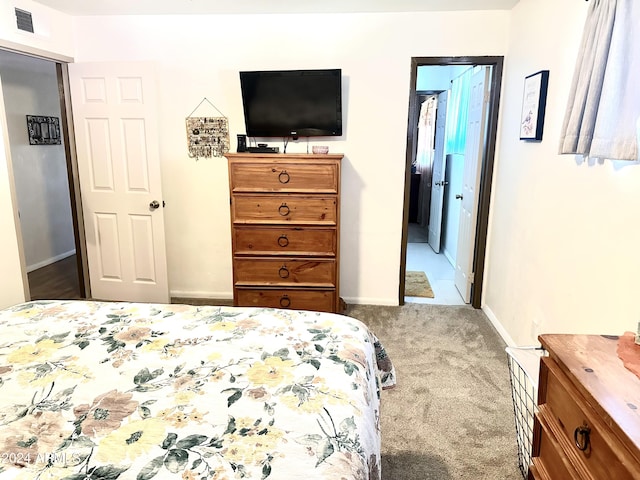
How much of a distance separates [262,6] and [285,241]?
172 cm

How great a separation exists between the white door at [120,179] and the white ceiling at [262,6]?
406 millimetres

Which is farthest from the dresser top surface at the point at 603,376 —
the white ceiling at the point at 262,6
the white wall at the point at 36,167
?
the white wall at the point at 36,167

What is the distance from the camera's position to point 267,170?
3.10m

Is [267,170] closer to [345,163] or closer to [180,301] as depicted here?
[345,163]

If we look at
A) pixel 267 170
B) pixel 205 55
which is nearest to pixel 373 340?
pixel 267 170

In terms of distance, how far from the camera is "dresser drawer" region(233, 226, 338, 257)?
3.18 meters

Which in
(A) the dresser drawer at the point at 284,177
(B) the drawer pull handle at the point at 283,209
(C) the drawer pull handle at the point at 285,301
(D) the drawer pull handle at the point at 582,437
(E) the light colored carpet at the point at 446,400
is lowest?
(E) the light colored carpet at the point at 446,400

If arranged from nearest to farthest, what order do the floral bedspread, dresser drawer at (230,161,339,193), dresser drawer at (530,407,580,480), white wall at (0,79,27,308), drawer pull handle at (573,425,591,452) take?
the floral bedspread < drawer pull handle at (573,425,591,452) < dresser drawer at (530,407,580,480) < white wall at (0,79,27,308) < dresser drawer at (230,161,339,193)

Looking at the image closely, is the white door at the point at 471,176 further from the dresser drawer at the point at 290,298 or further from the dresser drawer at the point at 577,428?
the dresser drawer at the point at 577,428

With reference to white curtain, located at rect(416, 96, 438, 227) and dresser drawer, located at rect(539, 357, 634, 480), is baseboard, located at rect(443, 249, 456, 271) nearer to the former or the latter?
white curtain, located at rect(416, 96, 438, 227)

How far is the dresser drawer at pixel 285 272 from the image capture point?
3.22m

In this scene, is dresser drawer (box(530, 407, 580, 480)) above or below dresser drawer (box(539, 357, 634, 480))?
below

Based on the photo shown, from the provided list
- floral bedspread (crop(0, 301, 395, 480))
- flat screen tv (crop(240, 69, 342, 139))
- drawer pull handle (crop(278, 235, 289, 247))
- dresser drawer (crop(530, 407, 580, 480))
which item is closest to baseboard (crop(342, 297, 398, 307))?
drawer pull handle (crop(278, 235, 289, 247))

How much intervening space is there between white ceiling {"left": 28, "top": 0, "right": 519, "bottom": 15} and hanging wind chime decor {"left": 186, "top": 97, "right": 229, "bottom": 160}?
68 cm
